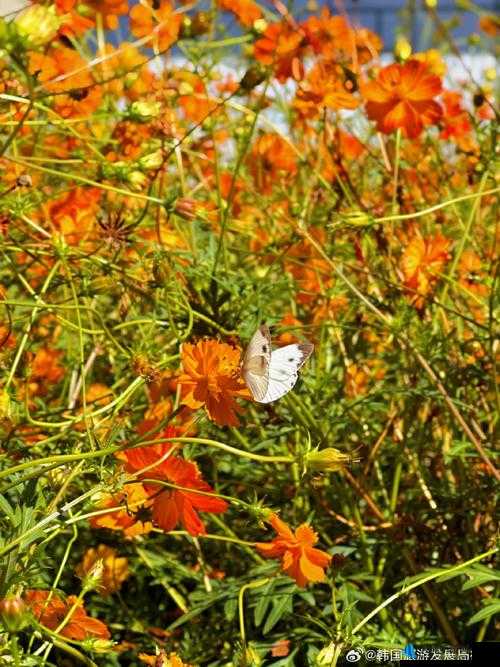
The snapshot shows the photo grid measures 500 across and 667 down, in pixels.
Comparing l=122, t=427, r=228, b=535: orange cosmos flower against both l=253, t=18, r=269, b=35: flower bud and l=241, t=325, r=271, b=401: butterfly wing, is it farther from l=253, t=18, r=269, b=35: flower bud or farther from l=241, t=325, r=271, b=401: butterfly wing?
l=253, t=18, r=269, b=35: flower bud

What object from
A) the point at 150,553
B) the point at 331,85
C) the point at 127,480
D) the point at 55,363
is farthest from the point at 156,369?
the point at 331,85

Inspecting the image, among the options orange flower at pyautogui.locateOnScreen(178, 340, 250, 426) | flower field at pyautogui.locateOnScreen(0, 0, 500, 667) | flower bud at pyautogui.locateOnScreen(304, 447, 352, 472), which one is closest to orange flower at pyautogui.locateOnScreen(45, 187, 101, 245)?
flower field at pyautogui.locateOnScreen(0, 0, 500, 667)

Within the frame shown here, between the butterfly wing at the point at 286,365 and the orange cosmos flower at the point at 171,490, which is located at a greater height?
the butterfly wing at the point at 286,365

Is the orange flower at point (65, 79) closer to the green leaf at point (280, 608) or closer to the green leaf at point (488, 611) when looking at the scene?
the green leaf at point (280, 608)

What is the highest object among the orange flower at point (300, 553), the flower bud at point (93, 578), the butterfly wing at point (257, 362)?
the butterfly wing at point (257, 362)

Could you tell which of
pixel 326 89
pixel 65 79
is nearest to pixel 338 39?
pixel 326 89

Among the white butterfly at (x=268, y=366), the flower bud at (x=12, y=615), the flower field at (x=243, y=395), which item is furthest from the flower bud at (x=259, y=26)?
the flower bud at (x=12, y=615)

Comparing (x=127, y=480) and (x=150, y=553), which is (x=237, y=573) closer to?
(x=150, y=553)
